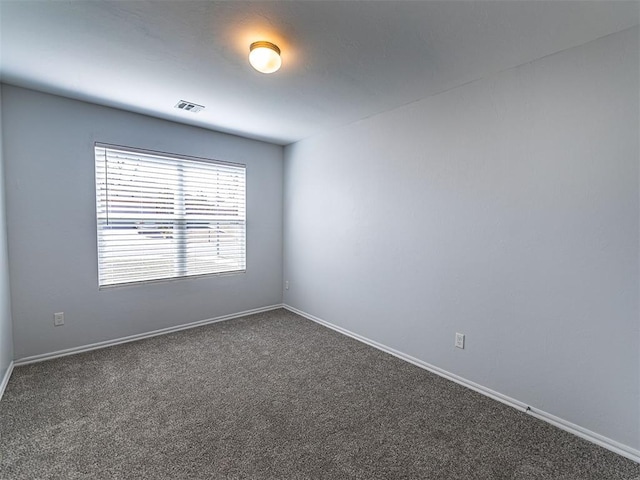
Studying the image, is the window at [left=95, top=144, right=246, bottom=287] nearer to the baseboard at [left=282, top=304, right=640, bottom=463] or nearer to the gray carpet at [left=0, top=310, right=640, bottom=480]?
the gray carpet at [left=0, top=310, right=640, bottom=480]

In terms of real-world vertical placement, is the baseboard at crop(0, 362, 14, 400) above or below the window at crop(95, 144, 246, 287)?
below

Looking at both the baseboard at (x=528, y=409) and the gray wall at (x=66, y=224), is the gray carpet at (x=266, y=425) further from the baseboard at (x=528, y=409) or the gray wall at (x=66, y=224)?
the gray wall at (x=66, y=224)

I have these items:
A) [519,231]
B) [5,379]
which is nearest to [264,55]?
[519,231]

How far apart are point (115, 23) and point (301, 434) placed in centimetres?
269

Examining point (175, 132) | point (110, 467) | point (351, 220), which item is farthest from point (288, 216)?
point (110, 467)

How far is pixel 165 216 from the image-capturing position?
3.53 metres

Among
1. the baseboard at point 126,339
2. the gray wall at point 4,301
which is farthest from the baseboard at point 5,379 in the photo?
the baseboard at point 126,339

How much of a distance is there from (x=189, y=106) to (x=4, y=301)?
89.2 inches

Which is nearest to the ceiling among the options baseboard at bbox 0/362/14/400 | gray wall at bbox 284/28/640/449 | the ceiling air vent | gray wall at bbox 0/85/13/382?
the ceiling air vent

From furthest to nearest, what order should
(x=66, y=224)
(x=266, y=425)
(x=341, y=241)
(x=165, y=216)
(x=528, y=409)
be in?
(x=341, y=241) < (x=165, y=216) < (x=66, y=224) < (x=528, y=409) < (x=266, y=425)

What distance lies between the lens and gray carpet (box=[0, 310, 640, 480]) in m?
1.66

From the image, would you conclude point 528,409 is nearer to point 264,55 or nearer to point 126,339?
point 264,55

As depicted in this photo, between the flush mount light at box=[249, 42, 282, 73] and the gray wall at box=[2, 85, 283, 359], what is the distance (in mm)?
2001

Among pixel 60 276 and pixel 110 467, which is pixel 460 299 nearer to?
pixel 110 467
